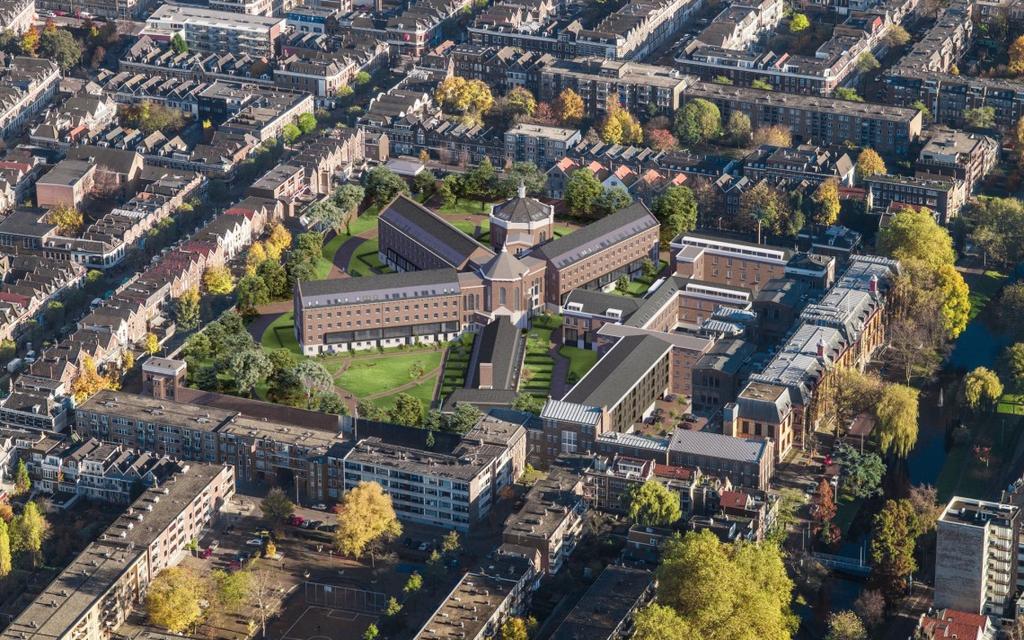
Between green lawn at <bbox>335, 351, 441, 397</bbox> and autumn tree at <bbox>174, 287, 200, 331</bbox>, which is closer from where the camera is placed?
green lawn at <bbox>335, 351, 441, 397</bbox>

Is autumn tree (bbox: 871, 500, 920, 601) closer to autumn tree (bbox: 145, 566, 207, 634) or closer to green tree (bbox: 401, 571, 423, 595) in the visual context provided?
green tree (bbox: 401, 571, 423, 595)

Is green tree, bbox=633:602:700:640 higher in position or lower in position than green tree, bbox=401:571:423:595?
higher

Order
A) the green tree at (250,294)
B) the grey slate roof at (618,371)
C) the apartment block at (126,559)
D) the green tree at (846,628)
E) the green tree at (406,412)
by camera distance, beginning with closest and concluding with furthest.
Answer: the green tree at (846,628)
the apartment block at (126,559)
the grey slate roof at (618,371)
the green tree at (406,412)
the green tree at (250,294)

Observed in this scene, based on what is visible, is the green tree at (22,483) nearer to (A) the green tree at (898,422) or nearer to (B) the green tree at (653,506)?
(B) the green tree at (653,506)

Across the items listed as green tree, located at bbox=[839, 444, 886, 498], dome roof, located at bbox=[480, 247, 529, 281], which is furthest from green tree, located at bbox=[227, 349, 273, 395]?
green tree, located at bbox=[839, 444, 886, 498]

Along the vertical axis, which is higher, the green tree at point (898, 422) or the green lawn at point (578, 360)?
the green tree at point (898, 422)

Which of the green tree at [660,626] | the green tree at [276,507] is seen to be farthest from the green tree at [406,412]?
the green tree at [660,626]

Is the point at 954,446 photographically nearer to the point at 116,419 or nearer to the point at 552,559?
the point at 552,559
